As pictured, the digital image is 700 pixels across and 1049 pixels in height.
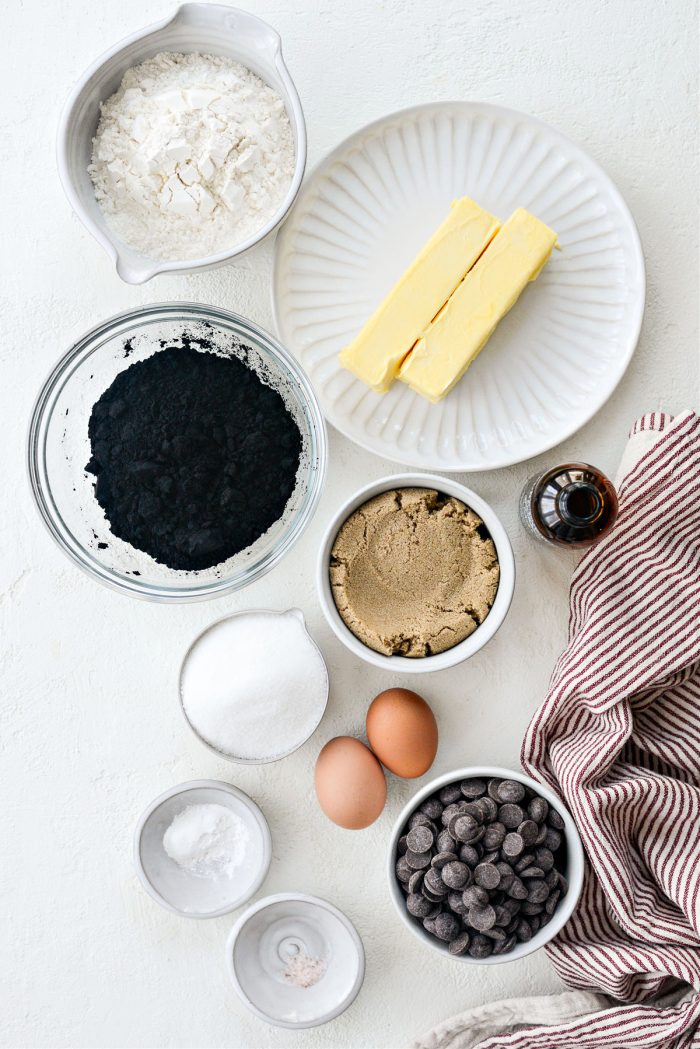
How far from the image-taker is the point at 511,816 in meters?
1.12

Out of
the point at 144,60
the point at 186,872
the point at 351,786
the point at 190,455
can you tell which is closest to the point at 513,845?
the point at 351,786

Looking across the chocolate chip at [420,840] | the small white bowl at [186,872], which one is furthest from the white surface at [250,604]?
the chocolate chip at [420,840]

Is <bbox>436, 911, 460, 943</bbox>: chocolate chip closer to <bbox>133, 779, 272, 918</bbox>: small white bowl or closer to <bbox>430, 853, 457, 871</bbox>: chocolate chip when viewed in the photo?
<bbox>430, 853, 457, 871</bbox>: chocolate chip

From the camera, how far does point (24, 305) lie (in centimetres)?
125

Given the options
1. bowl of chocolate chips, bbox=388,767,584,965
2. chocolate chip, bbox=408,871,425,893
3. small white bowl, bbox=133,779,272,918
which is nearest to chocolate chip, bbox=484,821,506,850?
bowl of chocolate chips, bbox=388,767,584,965

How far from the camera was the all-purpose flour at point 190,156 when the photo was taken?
1.06 meters

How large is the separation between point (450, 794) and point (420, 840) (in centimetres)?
8

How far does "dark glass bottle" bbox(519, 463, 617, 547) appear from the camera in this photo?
111 centimetres

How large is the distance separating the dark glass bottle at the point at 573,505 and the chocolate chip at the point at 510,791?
0.36 meters

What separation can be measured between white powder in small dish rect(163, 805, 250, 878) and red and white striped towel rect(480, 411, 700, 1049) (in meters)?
0.48

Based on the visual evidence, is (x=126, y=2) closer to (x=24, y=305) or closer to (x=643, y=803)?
(x=24, y=305)

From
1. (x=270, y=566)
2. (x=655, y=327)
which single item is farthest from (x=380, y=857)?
(x=655, y=327)

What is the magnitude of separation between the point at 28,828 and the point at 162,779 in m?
0.24

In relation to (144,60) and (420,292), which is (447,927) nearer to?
(420,292)
